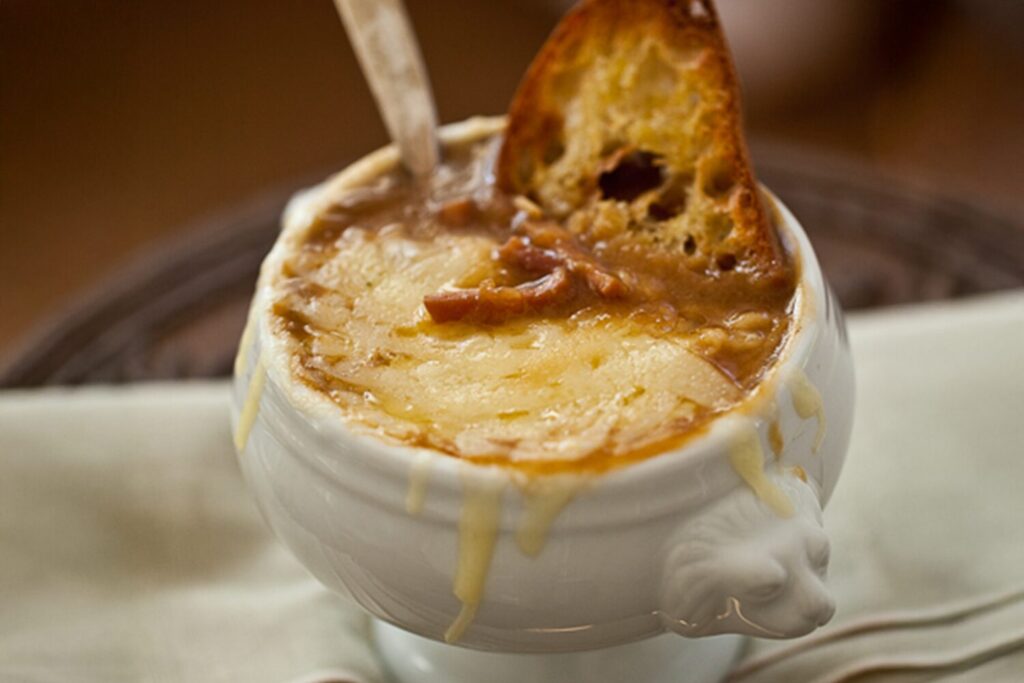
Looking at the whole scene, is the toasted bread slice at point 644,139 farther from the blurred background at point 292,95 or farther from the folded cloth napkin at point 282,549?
the blurred background at point 292,95

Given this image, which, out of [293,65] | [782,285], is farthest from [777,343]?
[293,65]

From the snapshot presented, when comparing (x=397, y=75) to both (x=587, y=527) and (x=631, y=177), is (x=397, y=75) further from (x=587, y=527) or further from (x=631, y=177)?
(x=587, y=527)

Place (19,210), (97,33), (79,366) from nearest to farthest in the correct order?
(79,366) → (19,210) → (97,33)

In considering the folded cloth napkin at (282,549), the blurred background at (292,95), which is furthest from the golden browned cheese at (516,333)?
the blurred background at (292,95)

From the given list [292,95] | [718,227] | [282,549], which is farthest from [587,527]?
[292,95]

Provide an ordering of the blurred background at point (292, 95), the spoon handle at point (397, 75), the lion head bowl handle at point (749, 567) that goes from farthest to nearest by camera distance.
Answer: the blurred background at point (292, 95) → the spoon handle at point (397, 75) → the lion head bowl handle at point (749, 567)

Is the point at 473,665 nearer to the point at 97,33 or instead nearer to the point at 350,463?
the point at 350,463
